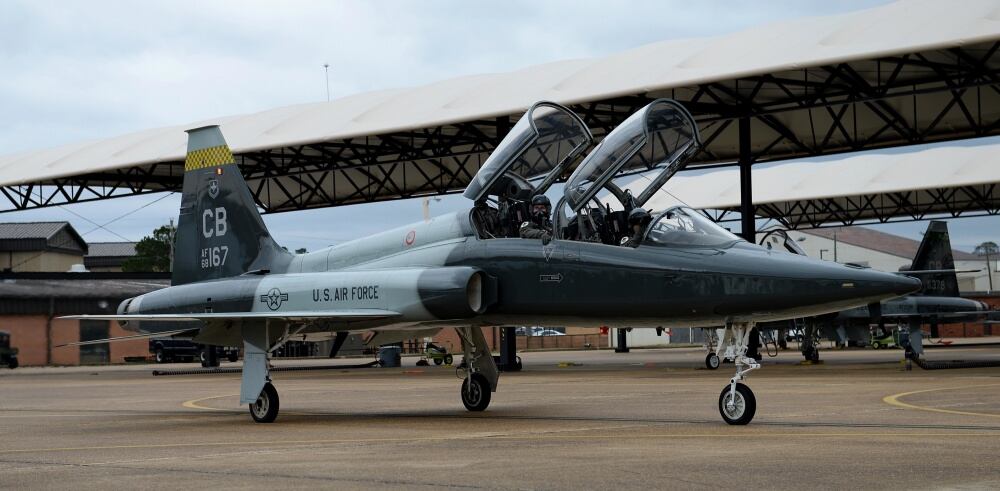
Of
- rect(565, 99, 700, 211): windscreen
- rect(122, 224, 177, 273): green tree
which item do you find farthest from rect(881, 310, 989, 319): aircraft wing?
rect(122, 224, 177, 273): green tree

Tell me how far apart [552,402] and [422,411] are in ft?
7.41

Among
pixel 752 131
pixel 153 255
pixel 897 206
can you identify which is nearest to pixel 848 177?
pixel 897 206

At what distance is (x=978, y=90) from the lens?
32.4m

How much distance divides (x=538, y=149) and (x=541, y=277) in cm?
193

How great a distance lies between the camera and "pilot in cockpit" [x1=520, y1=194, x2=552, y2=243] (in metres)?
13.8

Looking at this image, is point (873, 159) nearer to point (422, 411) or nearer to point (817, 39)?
point (817, 39)

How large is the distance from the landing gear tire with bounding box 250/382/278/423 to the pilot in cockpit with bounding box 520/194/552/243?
3.97 m

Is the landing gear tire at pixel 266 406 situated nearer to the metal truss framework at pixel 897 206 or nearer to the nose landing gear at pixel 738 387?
the nose landing gear at pixel 738 387

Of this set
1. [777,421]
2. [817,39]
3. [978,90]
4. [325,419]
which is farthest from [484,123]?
[777,421]

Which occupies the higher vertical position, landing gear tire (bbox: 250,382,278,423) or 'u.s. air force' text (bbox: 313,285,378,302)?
'u.s. air force' text (bbox: 313,285,378,302)

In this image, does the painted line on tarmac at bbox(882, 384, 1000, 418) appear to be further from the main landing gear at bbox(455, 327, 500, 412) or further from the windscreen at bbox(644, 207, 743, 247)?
the main landing gear at bbox(455, 327, 500, 412)

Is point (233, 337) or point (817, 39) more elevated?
point (817, 39)

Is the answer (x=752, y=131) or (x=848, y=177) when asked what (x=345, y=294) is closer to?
(x=752, y=131)

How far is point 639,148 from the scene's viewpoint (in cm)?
1338
